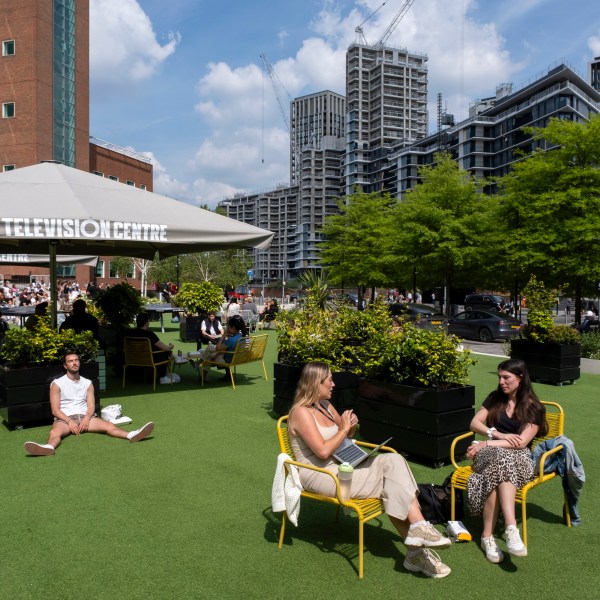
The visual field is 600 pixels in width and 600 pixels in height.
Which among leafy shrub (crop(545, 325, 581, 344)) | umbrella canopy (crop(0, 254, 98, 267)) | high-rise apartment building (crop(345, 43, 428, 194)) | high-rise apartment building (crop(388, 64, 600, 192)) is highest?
high-rise apartment building (crop(345, 43, 428, 194))

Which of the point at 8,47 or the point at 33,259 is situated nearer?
the point at 33,259

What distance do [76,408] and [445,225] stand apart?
72.6 ft

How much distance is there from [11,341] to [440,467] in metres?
4.97

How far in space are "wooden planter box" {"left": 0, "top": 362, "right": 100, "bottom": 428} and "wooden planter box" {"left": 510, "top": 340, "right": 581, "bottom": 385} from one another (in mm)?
7698

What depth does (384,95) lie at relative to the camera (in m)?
167

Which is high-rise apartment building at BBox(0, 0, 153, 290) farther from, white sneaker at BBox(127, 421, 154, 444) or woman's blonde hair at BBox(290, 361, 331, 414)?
woman's blonde hair at BBox(290, 361, 331, 414)

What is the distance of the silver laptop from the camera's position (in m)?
4.00

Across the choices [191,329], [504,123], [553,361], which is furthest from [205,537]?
[504,123]

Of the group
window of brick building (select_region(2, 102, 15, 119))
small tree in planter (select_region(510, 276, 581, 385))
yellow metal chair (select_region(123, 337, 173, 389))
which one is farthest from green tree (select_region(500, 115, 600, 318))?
window of brick building (select_region(2, 102, 15, 119))

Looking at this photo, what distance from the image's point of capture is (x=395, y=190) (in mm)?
132750

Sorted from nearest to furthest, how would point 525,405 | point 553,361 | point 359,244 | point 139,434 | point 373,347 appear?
point 525,405 < point 373,347 < point 139,434 < point 553,361 < point 359,244

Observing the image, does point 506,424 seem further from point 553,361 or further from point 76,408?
point 553,361

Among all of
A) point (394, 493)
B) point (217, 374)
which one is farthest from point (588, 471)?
point (217, 374)

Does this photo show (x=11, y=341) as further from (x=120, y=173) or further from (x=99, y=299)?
(x=120, y=173)
